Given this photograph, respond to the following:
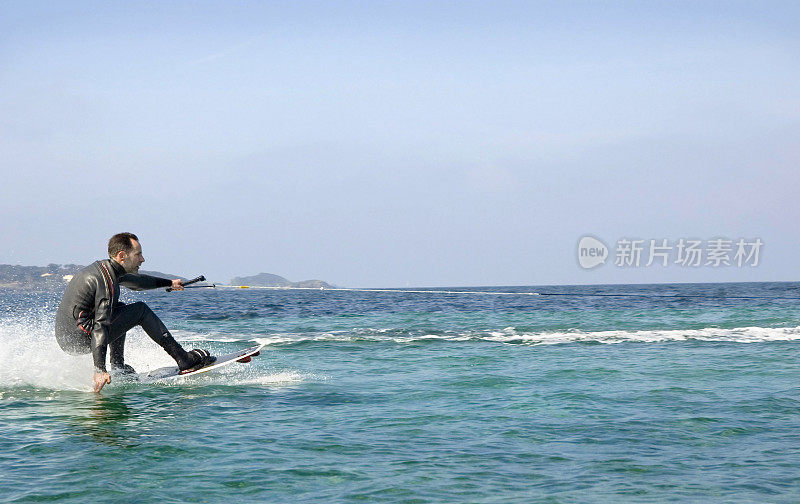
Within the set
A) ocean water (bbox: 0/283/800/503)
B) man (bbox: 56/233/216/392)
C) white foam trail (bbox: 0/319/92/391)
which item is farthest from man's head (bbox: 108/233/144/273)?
white foam trail (bbox: 0/319/92/391)

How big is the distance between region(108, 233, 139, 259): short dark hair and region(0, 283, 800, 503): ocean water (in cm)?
218

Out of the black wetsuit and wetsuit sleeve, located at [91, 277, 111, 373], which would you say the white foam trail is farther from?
wetsuit sleeve, located at [91, 277, 111, 373]

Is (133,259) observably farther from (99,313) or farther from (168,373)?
(168,373)

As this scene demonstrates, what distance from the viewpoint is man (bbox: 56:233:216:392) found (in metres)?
9.95

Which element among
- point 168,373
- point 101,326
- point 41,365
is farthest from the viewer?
point 41,365

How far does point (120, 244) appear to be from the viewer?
10.3 meters

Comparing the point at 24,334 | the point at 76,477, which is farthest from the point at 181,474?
the point at 24,334

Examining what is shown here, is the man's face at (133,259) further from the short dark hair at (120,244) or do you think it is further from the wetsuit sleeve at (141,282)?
the wetsuit sleeve at (141,282)

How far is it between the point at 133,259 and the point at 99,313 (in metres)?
0.88

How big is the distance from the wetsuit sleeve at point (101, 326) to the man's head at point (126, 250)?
448mm

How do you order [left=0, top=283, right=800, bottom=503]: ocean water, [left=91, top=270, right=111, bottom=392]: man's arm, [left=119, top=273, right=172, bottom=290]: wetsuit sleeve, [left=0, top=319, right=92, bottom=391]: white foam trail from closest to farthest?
[left=0, top=283, right=800, bottom=503]: ocean water → [left=91, top=270, right=111, bottom=392]: man's arm → [left=119, top=273, right=172, bottom=290]: wetsuit sleeve → [left=0, top=319, right=92, bottom=391]: white foam trail

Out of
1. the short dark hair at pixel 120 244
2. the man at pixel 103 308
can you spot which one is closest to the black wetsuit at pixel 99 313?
the man at pixel 103 308

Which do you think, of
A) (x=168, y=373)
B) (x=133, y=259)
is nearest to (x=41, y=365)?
(x=168, y=373)

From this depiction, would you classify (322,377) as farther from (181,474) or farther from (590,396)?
(181,474)
